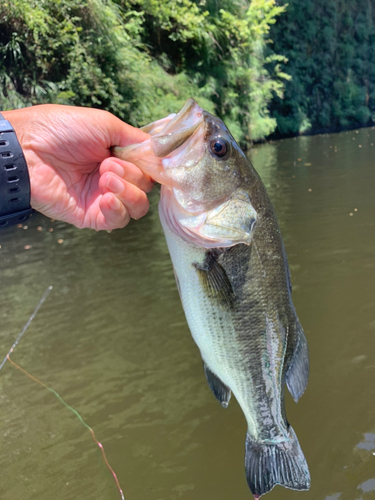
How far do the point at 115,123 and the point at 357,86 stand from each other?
36098 millimetres

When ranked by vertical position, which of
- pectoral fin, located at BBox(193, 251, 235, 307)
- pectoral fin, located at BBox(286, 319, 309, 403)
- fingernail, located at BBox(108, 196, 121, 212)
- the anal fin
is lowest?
the anal fin

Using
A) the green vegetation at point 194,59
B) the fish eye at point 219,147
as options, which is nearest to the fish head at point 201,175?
the fish eye at point 219,147

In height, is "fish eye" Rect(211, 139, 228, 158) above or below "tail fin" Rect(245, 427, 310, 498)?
above

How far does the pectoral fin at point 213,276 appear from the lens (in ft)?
6.31

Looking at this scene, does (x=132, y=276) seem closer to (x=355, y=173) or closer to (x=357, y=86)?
(x=355, y=173)

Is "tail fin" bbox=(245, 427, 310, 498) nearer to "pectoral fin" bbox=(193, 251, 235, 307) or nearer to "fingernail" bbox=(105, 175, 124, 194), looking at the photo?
"pectoral fin" bbox=(193, 251, 235, 307)

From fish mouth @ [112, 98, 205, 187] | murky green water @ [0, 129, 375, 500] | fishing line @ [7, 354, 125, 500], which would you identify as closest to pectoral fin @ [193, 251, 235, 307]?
fish mouth @ [112, 98, 205, 187]

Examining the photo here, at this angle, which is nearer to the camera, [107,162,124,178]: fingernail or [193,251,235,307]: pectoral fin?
[193,251,235,307]: pectoral fin

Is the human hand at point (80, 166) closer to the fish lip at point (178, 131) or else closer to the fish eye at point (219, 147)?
the fish lip at point (178, 131)

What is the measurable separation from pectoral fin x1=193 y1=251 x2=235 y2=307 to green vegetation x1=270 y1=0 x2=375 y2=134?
2805cm

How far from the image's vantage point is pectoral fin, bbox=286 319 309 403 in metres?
2.13

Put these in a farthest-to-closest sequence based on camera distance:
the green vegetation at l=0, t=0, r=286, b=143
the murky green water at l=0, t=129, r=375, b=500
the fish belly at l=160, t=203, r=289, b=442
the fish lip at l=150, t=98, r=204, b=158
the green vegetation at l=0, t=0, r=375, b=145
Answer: the green vegetation at l=0, t=0, r=375, b=145 < the green vegetation at l=0, t=0, r=286, b=143 < the murky green water at l=0, t=129, r=375, b=500 < the fish belly at l=160, t=203, r=289, b=442 < the fish lip at l=150, t=98, r=204, b=158

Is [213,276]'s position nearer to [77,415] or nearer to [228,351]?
[228,351]

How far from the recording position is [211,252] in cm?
193
